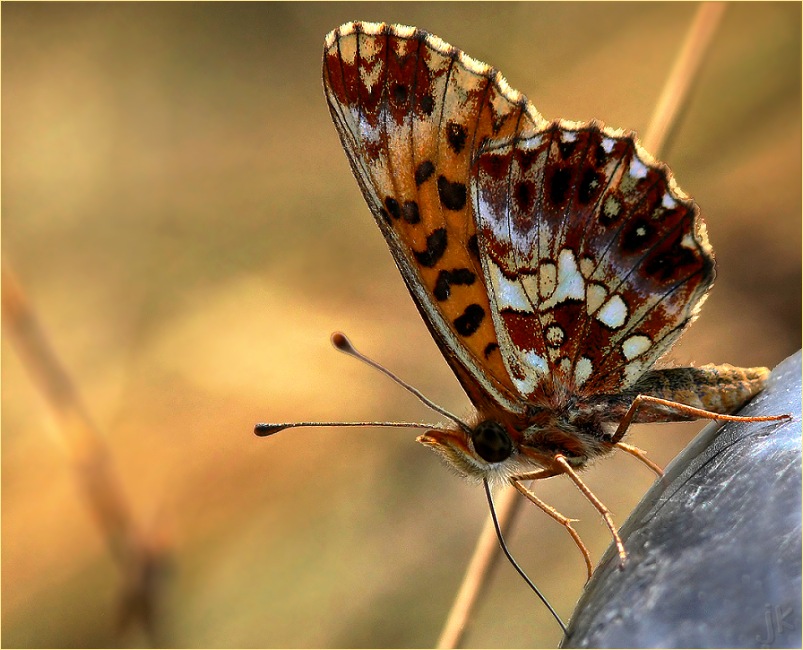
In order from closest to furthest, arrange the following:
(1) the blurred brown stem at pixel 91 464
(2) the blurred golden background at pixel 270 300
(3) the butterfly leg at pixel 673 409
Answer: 1. (3) the butterfly leg at pixel 673 409
2. (1) the blurred brown stem at pixel 91 464
3. (2) the blurred golden background at pixel 270 300

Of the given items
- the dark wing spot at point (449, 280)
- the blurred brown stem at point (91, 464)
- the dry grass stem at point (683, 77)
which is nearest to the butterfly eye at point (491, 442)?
the dark wing spot at point (449, 280)

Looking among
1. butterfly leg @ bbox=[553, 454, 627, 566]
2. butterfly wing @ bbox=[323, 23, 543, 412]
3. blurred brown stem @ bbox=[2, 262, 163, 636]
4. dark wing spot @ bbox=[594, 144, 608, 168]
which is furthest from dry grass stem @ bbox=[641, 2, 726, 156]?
blurred brown stem @ bbox=[2, 262, 163, 636]

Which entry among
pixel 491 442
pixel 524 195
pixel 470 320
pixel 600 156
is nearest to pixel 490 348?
pixel 470 320

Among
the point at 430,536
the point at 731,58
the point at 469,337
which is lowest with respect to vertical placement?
the point at 430,536

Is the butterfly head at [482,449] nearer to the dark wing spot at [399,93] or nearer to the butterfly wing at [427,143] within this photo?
the butterfly wing at [427,143]

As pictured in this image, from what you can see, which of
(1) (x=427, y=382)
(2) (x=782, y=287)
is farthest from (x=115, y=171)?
(2) (x=782, y=287)

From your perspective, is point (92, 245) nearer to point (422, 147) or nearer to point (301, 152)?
point (301, 152)

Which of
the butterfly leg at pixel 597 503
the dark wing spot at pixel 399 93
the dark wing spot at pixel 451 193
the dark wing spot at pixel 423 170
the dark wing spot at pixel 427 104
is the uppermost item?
the dark wing spot at pixel 399 93
